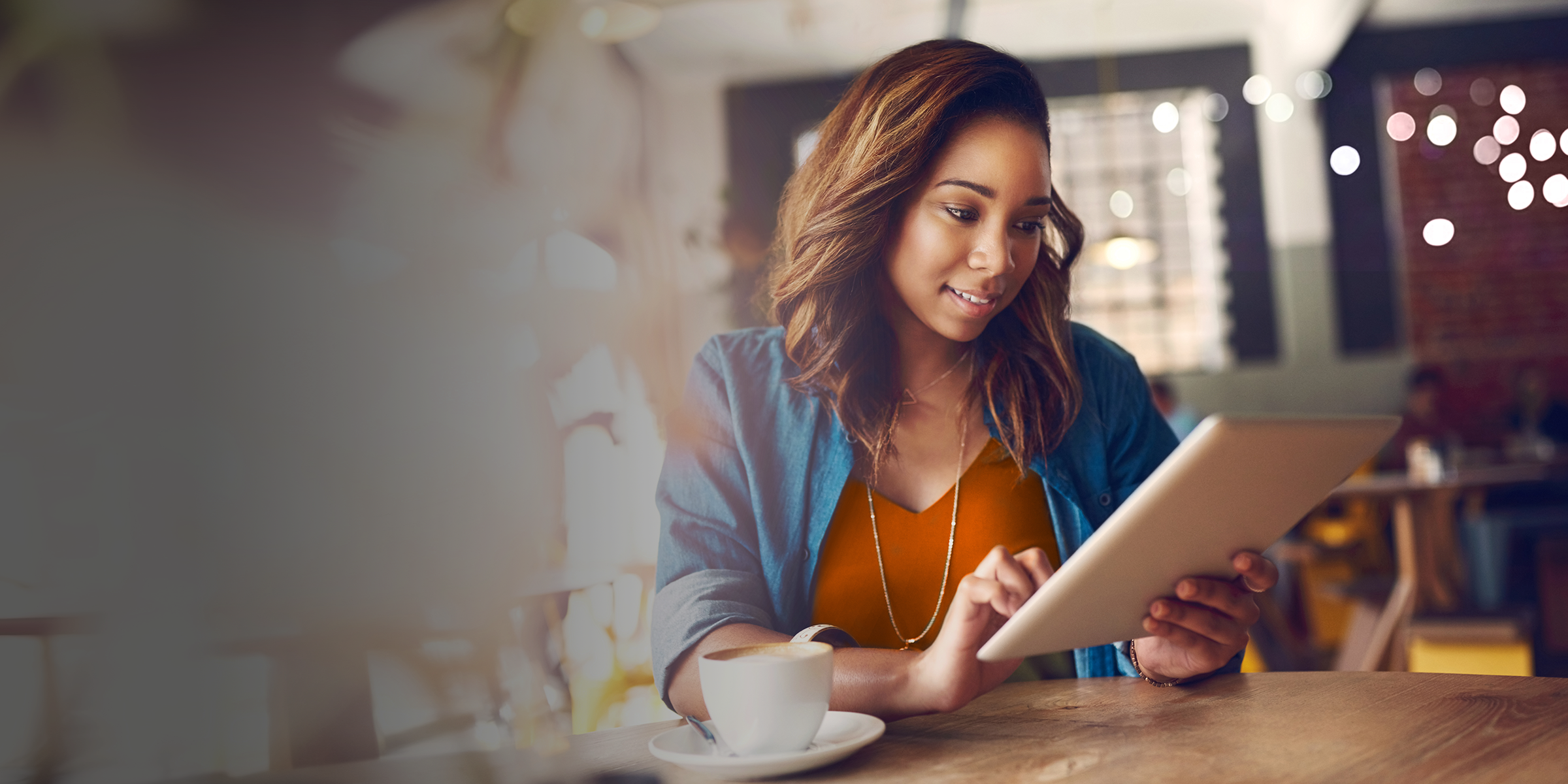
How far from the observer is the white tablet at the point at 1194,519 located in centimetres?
38

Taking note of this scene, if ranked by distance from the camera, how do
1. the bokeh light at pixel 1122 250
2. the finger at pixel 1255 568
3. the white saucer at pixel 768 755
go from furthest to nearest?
the bokeh light at pixel 1122 250
the finger at pixel 1255 568
the white saucer at pixel 768 755

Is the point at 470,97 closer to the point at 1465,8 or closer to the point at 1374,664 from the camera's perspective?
the point at 1374,664

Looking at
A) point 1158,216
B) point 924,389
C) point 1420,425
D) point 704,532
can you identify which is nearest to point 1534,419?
point 1420,425

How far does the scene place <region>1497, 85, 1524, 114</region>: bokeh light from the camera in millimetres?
4035

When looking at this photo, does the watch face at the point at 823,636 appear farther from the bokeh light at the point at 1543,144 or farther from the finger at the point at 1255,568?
the bokeh light at the point at 1543,144

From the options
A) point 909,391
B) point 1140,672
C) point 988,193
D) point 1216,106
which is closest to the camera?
point 1140,672

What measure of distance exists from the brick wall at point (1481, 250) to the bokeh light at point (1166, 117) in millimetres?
876

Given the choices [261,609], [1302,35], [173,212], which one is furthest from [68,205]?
[1302,35]

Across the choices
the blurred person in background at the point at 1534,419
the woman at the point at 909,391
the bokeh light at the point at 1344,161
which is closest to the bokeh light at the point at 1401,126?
the bokeh light at the point at 1344,161

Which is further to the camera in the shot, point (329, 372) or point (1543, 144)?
point (1543, 144)

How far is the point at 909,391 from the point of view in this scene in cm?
81

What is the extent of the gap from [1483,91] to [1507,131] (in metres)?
0.19

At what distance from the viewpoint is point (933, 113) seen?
0.71m

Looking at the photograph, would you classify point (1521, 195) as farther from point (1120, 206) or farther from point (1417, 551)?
point (1417, 551)
